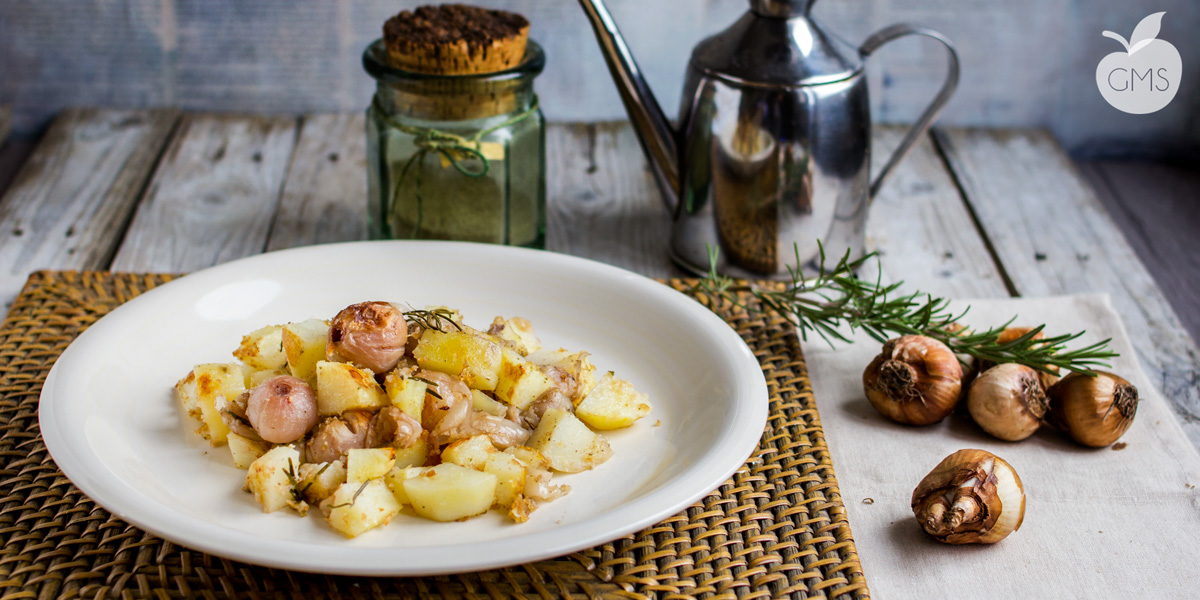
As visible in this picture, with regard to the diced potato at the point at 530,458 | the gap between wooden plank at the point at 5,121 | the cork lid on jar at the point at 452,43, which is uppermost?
the cork lid on jar at the point at 452,43

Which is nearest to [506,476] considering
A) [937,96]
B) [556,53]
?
[937,96]

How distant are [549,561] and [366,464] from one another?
216mm

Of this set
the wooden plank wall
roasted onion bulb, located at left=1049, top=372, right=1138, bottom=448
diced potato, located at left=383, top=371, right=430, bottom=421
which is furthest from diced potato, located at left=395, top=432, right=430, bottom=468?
the wooden plank wall

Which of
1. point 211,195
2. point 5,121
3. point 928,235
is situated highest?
point 928,235

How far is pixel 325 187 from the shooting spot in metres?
2.23

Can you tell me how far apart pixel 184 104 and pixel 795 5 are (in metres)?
1.63

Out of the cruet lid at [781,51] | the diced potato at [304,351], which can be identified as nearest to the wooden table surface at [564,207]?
the cruet lid at [781,51]

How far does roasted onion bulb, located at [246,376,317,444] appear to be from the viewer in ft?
3.56

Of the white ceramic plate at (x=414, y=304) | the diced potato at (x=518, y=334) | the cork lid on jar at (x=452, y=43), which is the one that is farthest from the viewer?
the cork lid on jar at (x=452, y=43)

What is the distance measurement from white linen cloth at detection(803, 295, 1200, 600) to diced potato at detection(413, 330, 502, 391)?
1.56 ft

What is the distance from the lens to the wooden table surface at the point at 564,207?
1.91 metres

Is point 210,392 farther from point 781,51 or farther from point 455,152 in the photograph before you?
point 781,51

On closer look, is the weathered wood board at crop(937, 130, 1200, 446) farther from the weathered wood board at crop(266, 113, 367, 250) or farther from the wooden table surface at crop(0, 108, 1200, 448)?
the weathered wood board at crop(266, 113, 367, 250)

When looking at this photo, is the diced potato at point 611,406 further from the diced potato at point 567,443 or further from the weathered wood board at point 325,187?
the weathered wood board at point 325,187
